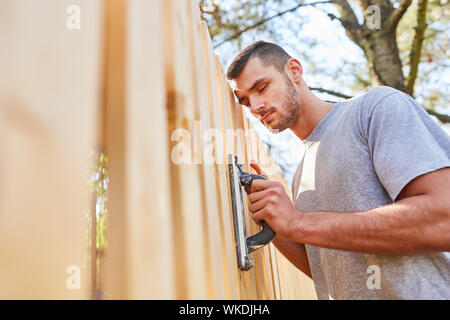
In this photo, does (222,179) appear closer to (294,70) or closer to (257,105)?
(257,105)

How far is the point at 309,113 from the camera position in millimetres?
2375

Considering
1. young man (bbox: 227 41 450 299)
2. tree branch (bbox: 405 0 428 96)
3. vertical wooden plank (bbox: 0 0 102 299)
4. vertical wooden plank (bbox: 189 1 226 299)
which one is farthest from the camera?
tree branch (bbox: 405 0 428 96)

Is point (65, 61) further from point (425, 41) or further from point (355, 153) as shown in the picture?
point (425, 41)

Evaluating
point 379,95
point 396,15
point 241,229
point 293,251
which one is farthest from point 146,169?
point 396,15

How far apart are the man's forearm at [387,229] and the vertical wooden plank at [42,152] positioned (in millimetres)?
1078

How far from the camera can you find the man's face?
2.27 m

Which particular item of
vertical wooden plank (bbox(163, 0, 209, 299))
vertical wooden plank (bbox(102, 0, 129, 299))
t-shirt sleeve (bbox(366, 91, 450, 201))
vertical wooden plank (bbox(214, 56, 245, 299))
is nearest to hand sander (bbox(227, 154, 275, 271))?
vertical wooden plank (bbox(214, 56, 245, 299))

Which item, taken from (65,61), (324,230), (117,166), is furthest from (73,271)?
(324,230)

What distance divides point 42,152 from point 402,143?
4.67 ft

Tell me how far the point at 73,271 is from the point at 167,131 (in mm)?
482

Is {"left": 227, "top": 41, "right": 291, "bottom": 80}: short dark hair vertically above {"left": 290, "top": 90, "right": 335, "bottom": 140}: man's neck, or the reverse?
{"left": 227, "top": 41, "right": 291, "bottom": 80}: short dark hair

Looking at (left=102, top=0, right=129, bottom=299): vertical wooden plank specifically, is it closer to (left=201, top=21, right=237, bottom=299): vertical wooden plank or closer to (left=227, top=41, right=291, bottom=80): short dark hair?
(left=201, top=21, right=237, bottom=299): vertical wooden plank

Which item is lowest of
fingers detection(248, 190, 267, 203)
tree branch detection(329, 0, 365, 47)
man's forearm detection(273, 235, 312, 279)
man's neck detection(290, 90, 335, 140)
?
man's forearm detection(273, 235, 312, 279)

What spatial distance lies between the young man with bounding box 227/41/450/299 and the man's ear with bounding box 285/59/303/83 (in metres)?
0.46
